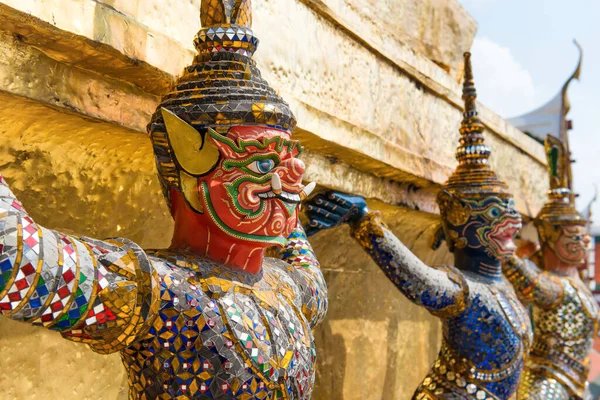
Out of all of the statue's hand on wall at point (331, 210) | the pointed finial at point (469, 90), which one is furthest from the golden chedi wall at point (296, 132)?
the pointed finial at point (469, 90)

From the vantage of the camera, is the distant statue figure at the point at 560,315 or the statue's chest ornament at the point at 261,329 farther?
the distant statue figure at the point at 560,315

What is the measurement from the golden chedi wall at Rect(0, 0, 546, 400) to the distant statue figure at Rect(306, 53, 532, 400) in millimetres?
205

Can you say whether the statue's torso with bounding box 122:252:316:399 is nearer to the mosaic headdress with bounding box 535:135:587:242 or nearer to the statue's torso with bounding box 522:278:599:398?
the statue's torso with bounding box 522:278:599:398

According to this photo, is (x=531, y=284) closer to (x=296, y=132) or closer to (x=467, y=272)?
(x=467, y=272)

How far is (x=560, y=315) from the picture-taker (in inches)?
123

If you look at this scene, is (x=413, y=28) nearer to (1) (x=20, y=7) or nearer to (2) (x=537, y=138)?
(1) (x=20, y=7)

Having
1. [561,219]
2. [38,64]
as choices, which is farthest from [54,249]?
[561,219]

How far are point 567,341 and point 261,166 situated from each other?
2411 mm

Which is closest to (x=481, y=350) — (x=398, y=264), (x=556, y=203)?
(x=398, y=264)

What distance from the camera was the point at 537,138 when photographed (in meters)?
5.74

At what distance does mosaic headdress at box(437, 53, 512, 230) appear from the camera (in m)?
2.36

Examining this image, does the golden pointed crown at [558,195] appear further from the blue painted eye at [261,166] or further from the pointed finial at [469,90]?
the blue painted eye at [261,166]

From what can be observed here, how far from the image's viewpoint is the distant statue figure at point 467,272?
207 cm

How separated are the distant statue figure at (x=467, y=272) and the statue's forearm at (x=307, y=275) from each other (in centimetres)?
26
